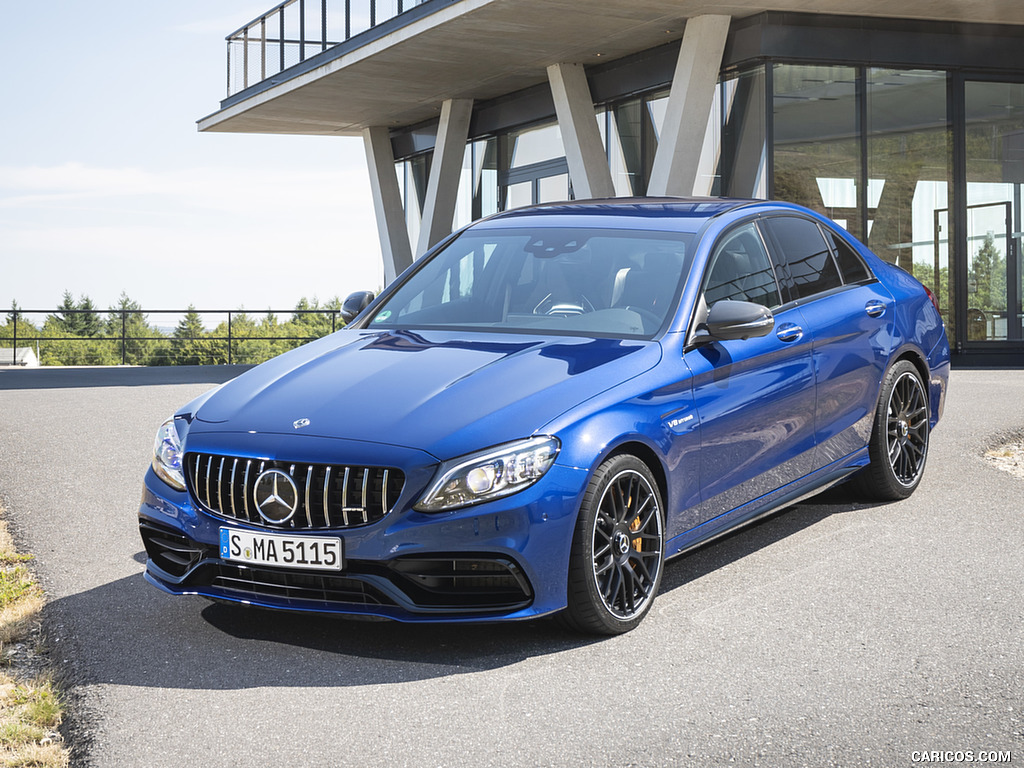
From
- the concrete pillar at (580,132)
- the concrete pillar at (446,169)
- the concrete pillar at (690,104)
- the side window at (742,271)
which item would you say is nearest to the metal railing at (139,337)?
the concrete pillar at (446,169)

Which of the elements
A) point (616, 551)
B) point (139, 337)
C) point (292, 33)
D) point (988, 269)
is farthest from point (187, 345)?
point (616, 551)

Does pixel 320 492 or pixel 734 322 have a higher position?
Answer: pixel 734 322

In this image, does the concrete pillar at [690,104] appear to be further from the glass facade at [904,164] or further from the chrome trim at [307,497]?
the chrome trim at [307,497]

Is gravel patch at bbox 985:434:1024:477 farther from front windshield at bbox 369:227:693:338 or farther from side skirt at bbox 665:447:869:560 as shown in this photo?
front windshield at bbox 369:227:693:338

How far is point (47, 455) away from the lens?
9.51m

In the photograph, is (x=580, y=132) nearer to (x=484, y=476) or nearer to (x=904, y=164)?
(x=904, y=164)

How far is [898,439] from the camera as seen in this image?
6758mm

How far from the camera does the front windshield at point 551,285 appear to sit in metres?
5.19

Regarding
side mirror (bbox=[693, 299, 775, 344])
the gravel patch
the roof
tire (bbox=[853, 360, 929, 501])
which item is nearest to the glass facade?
the gravel patch

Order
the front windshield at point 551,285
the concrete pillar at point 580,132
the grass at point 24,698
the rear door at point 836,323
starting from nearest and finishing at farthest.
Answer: the grass at point 24,698, the front windshield at point 551,285, the rear door at point 836,323, the concrete pillar at point 580,132

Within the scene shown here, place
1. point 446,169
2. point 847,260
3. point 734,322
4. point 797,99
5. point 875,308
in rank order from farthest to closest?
point 446,169 → point 797,99 → point 847,260 → point 875,308 → point 734,322

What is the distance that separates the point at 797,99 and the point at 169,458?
557 inches

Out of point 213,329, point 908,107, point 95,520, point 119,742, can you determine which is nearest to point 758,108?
point 908,107

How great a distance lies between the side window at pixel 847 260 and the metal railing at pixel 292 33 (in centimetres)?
1263
